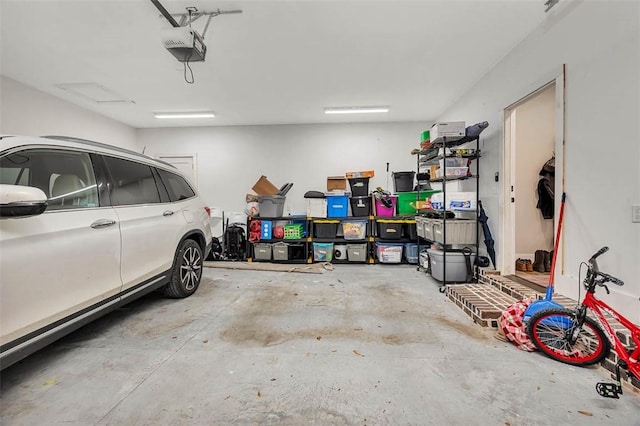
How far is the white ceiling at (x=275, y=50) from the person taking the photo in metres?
2.45

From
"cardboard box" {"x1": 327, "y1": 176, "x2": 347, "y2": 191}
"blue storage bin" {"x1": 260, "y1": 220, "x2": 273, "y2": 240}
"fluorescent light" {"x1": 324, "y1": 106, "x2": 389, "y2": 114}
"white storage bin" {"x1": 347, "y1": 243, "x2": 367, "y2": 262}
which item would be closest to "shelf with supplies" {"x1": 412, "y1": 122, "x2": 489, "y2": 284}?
"white storage bin" {"x1": 347, "y1": 243, "x2": 367, "y2": 262}

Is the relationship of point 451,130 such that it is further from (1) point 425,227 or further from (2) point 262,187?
(2) point 262,187

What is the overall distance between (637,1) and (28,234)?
4324 millimetres

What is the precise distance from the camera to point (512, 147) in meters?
3.23

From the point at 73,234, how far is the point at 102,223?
23 cm

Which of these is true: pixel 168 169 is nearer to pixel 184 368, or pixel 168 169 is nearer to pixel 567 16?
pixel 184 368

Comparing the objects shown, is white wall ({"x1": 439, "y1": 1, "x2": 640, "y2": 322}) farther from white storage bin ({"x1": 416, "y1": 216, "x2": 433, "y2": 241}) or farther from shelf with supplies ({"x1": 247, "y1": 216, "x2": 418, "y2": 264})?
shelf with supplies ({"x1": 247, "y1": 216, "x2": 418, "y2": 264})

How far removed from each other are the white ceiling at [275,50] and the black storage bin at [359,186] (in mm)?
Answer: 1450

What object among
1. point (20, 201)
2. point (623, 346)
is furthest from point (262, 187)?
point (623, 346)

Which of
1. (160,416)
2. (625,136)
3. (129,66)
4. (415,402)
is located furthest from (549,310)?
(129,66)

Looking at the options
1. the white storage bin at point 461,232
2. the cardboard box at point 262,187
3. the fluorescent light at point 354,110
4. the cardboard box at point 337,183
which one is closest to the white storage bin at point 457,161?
the white storage bin at point 461,232

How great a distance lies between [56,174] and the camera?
177cm

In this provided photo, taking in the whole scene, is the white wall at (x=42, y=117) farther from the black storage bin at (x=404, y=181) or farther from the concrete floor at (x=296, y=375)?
the black storage bin at (x=404, y=181)

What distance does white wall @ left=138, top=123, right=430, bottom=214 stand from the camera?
574 centimetres
